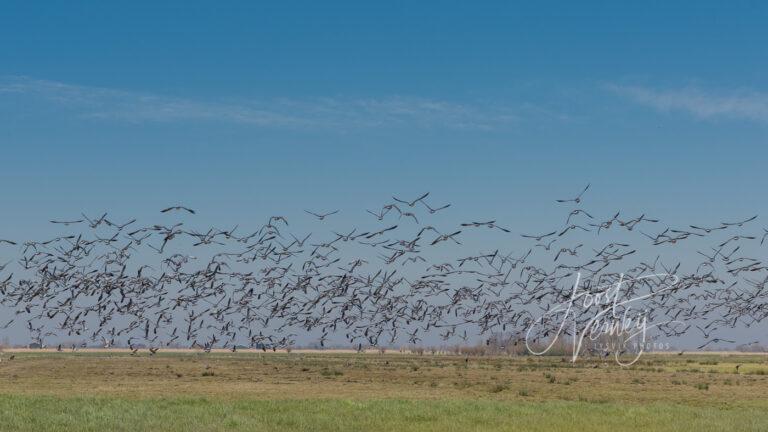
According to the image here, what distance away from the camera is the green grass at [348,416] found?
131 feet

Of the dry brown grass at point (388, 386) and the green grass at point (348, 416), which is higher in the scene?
the dry brown grass at point (388, 386)

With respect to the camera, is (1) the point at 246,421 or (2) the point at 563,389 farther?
(2) the point at 563,389

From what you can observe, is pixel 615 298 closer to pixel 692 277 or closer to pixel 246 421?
pixel 692 277

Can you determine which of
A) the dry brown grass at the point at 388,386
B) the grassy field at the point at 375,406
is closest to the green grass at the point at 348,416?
the grassy field at the point at 375,406

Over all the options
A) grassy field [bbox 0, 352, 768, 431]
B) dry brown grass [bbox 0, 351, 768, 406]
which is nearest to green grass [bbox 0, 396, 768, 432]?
grassy field [bbox 0, 352, 768, 431]

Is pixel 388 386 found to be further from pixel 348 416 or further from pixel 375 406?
pixel 348 416

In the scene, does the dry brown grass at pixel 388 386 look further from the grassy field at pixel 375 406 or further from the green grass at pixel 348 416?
the green grass at pixel 348 416

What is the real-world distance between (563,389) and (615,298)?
13.9 m

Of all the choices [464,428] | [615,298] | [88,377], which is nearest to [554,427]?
[464,428]

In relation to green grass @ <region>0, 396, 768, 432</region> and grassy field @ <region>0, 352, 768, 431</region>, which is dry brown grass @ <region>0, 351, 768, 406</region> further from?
green grass @ <region>0, 396, 768, 432</region>

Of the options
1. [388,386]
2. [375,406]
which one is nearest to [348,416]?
[375,406]

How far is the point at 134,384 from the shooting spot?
246 feet

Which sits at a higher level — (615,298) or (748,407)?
(615,298)

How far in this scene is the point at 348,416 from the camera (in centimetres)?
4425
